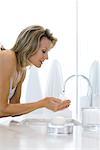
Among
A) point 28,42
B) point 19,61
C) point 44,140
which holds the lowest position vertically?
point 44,140

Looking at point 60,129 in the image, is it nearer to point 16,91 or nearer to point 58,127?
point 58,127

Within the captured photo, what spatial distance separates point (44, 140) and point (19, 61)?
0.86m

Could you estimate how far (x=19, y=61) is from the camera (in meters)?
1.78

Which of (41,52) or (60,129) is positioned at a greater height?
(41,52)

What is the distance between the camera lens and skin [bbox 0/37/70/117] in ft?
4.76

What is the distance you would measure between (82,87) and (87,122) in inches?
71.4

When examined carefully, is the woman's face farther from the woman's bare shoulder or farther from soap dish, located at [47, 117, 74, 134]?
soap dish, located at [47, 117, 74, 134]

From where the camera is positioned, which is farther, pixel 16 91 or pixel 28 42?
pixel 16 91

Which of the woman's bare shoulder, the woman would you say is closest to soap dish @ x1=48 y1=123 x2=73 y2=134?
the woman

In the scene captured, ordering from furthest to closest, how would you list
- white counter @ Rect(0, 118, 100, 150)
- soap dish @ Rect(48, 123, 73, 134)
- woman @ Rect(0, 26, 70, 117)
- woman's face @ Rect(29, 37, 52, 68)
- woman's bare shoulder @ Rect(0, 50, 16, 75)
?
1. woman's face @ Rect(29, 37, 52, 68)
2. woman's bare shoulder @ Rect(0, 50, 16, 75)
3. woman @ Rect(0, 26, 70, 117)
4. soap dish @ Rect(48, 123, 73, 134)
5. white counter @ Rect(0, 118, 100, 150)

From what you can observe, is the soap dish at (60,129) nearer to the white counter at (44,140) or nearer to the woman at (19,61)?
the white counter at (44,140)

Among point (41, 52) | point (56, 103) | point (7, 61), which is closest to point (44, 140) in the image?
point (56, 103)

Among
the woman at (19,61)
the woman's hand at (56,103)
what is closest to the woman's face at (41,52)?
the woman at (19,61)

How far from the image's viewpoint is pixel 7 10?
2979mm
